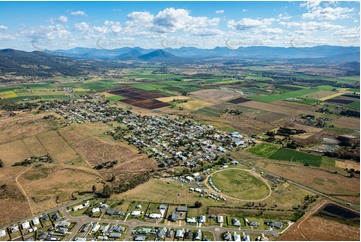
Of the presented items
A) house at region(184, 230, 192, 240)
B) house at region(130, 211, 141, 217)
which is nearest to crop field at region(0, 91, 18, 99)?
house at region(130, 211, 141, 217)

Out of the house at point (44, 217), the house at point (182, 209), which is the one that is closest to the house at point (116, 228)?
the house at point (182, 209)

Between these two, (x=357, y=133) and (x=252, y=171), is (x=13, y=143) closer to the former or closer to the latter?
(x=252, y=171)

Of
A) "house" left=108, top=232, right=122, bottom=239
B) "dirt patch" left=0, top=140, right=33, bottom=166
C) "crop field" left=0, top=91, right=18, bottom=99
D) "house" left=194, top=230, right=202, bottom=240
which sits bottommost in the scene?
"house" left=194, top=230, right=202, bottom=240

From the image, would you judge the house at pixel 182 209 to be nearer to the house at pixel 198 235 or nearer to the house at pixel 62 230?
the house at pixel 198 235

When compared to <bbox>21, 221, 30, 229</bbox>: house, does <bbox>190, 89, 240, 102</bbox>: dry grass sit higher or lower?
higher

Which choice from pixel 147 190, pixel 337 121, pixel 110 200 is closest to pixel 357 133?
pixel 337 121

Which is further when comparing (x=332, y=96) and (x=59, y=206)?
(x=332, y=96)

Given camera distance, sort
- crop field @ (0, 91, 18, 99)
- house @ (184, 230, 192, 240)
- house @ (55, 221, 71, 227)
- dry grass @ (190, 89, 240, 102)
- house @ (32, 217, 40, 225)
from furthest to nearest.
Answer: crop field @ (0, 91, 18, 99) < dry grass @ (190, 89, 240, 102) < house @ (32, 217, 40, 225) < house @ (55, 221, 71, 227) < house @ (184, 230, 192, 240)

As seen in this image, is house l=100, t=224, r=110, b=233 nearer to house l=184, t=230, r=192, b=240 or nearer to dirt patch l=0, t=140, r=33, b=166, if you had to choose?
house l=184, t=230, r=192, b=240
